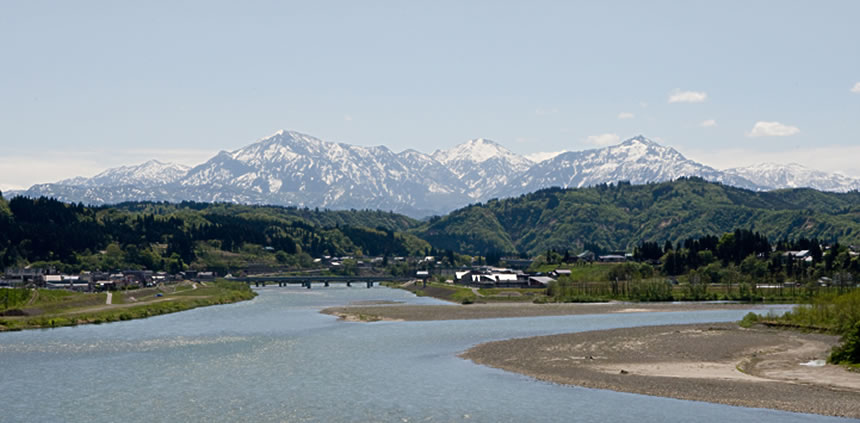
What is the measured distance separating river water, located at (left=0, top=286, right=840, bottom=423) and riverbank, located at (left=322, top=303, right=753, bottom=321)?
22.2 meters

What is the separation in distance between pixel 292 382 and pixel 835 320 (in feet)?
207

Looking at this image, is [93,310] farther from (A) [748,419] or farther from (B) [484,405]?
(A) [748,419]

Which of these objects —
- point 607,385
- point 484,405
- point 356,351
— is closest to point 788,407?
point 607,385

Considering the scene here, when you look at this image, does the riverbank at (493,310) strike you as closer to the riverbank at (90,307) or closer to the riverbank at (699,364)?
the riverbank at (90,307)

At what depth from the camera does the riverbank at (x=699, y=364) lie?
62.8 metres

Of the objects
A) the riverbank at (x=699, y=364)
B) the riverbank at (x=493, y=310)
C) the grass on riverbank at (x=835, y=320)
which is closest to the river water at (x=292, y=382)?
the riverbank at (x=699, y=364)

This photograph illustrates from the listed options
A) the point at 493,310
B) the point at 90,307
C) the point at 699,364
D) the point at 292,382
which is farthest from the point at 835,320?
the point at 90,307

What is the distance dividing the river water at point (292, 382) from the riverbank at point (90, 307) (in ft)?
32.0

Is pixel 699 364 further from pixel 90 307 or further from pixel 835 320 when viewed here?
pixel 90 307

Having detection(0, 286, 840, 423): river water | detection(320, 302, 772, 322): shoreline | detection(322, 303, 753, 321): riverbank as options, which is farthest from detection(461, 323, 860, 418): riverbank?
detection(320, 302, 772, 322): shoreline

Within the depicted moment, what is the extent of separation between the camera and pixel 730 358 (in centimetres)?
8312

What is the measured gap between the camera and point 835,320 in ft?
324

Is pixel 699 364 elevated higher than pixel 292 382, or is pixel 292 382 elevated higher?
pixel 699 364

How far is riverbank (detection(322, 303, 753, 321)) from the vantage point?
475 feet
